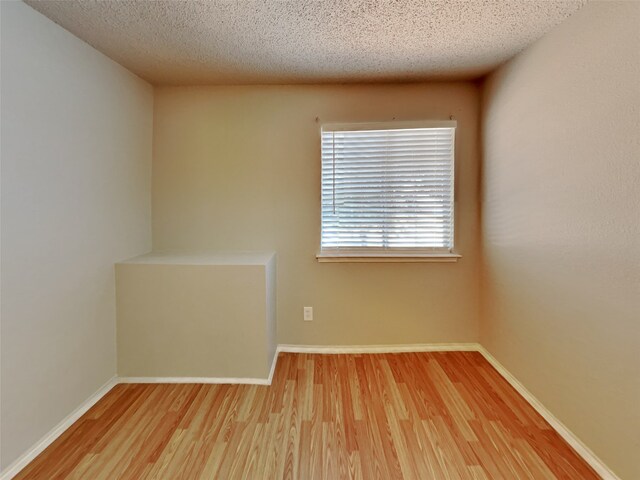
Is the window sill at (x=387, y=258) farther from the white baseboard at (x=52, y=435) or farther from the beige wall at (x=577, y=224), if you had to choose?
the white baseboard at (x=52, y=435)

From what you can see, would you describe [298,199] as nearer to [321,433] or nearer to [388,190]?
[388,190]

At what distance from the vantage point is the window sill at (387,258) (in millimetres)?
2676

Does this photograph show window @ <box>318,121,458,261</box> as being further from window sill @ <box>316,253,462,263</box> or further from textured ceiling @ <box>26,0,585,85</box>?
textured ceiling @ <box>26,0,585,85</box>

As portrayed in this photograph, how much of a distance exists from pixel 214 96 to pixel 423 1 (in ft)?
5.80

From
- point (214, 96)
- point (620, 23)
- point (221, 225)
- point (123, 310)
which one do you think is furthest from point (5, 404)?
point (620, 23)

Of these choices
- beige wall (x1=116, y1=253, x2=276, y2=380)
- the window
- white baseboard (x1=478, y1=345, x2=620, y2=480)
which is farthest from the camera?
the window

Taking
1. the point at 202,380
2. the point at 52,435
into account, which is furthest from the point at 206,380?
the point at 52,435

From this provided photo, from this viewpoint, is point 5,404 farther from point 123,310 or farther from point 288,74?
point 288,74

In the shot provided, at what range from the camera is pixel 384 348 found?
2.75 meters

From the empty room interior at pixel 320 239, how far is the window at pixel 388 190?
0.06 ft

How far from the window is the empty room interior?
0.02 meters

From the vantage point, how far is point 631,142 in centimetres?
138

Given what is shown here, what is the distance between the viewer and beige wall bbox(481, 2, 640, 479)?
1.40 meters

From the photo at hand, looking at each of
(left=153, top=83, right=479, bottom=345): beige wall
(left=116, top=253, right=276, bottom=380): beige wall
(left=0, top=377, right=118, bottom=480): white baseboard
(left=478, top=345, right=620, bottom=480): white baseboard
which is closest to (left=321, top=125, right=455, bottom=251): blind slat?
(left=153, top=83, right=479, bottom=345): beige wall
